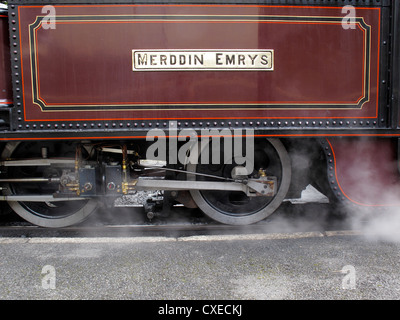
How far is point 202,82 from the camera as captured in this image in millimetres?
3318

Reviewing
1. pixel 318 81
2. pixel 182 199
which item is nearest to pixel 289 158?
pixel 318 81

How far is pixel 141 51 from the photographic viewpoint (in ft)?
10.7

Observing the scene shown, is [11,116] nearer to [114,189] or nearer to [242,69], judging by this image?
[114,189]

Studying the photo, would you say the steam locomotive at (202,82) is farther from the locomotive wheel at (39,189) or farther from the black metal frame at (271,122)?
the locomotive wheel at (39,189)

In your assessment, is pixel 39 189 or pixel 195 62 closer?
pixel 195 62

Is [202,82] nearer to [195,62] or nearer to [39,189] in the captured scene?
[195,62]

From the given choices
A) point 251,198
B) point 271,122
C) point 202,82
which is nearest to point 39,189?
point 202,82

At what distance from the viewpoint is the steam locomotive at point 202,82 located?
3223 millimetres

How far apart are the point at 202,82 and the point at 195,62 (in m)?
0.18

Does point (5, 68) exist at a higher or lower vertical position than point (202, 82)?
higher

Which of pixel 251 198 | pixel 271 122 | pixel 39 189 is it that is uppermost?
pixel 271 122

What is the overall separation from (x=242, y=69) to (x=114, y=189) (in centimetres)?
158

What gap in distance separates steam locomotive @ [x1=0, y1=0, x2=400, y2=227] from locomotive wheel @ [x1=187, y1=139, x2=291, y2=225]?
16 cm

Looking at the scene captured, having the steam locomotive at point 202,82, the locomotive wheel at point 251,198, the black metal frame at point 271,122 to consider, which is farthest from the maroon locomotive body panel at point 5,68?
the locomotive wheel at point 251,198
